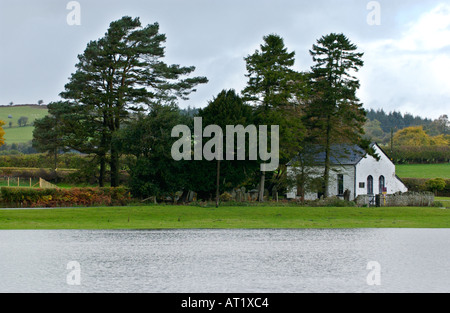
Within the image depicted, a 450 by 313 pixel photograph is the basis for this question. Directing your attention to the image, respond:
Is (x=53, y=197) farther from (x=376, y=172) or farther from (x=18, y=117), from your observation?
(x=18, y=117)

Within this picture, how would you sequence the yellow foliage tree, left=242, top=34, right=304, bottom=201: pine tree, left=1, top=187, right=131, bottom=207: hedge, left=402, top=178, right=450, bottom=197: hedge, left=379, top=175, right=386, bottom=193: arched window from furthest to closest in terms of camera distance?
the yellow foliage tree, left=402, top=178, right=450, bottom=197: hedge, left=379, top=175, right=386, bottom=193: arched window, left=242, top=34, right=304, bottom=201: pine tree, left=1, top=187, right=131, bottom=207: hedge

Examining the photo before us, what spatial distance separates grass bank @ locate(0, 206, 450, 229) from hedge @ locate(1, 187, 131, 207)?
4946 mm

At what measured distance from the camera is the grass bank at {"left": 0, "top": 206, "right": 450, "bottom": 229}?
94.8 feet

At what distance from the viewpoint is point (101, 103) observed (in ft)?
172

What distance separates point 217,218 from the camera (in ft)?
110

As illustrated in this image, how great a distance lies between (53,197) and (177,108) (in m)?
14.3

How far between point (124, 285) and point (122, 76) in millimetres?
42843

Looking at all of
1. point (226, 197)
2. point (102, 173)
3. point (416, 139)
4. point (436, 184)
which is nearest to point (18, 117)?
point (416, 139)

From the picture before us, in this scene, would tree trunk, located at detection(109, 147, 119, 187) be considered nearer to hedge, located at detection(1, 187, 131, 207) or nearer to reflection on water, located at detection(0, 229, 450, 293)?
hedge, located at detection(1, 187, 131, 207)

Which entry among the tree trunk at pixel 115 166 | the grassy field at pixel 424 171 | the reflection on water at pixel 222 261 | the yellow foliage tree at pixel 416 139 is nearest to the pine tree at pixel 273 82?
the tree trunk at pixel 115 166

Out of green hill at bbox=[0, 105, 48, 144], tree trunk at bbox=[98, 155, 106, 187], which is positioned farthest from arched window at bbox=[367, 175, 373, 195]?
green hill at bbox=[0, 105, 48, 144]

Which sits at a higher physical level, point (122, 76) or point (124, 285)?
point (122, 76)
